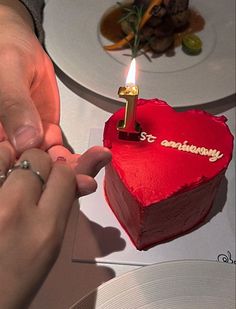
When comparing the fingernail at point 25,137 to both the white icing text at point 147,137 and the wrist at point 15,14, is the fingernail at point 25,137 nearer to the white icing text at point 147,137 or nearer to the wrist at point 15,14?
the white icing text at point 147,137

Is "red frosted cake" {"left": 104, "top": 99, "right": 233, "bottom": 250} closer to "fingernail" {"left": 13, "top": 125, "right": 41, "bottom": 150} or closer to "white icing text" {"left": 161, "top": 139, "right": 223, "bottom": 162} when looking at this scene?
"white icing text" {"left": 161, "top": 139, "right": 223, "bottom": 162}

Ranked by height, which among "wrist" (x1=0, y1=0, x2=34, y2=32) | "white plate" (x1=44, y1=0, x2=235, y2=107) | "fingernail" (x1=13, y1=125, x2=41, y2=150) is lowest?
"white plate" (x1=44, y1=0, x2=235, y2=107)

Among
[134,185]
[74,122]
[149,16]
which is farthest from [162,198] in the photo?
[149,16]

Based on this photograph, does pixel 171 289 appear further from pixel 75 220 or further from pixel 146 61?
pixel 146 61

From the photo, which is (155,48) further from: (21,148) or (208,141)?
(21,148)

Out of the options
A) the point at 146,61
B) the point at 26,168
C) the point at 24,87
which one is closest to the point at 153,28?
the point at 146,61

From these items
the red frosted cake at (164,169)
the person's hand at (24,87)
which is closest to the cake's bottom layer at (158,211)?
the red frosted cake at (164,169)

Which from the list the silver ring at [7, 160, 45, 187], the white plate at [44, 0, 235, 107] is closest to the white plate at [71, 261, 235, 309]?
the silver ring at [7, 160, 45, 187]

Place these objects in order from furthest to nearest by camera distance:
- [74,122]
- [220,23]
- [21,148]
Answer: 1. [220,23]
2. [74,122]
3. [21,148]
